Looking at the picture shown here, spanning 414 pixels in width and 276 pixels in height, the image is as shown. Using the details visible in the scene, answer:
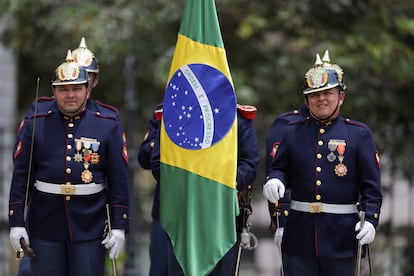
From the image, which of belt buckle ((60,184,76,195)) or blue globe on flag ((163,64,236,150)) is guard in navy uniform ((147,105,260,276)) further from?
belt buckle ((60,184,76,195))

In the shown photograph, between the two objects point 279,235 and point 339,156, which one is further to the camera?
point 279,235

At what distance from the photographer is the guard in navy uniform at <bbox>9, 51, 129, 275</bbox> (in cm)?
705

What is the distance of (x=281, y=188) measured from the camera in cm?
682

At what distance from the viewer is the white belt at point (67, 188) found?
7.05m

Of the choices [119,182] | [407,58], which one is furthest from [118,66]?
[119,182]

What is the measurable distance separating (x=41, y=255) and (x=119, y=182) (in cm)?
67

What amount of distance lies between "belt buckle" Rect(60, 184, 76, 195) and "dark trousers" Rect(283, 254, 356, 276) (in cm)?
140

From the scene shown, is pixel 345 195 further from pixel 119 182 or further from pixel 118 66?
pixel 118 66

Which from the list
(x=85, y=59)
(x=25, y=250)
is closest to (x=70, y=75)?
(x=85, y=59)

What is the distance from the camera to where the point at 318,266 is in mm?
7039

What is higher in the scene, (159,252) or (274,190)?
(274,190)

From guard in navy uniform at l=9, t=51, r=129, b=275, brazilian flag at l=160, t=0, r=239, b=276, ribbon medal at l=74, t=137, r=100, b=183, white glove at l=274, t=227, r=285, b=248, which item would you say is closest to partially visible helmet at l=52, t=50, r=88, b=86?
guard in navy uniform at l=9, t=51, r=129, b=275

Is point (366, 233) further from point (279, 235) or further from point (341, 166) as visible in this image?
point (279, 235)

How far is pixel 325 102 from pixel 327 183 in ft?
1.64
